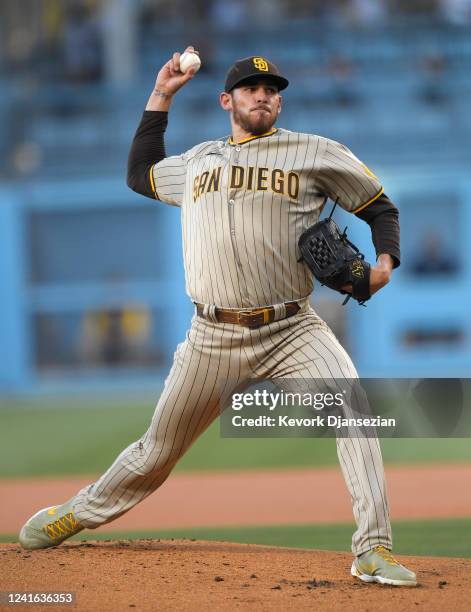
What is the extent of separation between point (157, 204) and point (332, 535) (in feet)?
35.7

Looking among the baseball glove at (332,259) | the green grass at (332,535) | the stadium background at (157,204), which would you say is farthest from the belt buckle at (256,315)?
the stadium background at (157,204)

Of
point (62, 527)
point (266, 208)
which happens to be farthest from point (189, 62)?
point (62, 527)

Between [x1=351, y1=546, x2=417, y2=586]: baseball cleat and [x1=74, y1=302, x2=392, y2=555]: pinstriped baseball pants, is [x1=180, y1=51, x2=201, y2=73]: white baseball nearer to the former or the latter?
[x1=74, y1=302, x2=392, y2=555]: pinstriped baseball pants

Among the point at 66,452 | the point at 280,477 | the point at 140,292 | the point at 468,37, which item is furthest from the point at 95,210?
the point at 280,477

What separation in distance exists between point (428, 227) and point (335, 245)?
12.7 metres

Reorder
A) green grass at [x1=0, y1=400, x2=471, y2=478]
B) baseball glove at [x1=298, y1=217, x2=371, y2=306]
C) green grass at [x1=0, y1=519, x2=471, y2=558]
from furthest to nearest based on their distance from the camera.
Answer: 1. green grass at [x1=0, y1=400, x2=471, y2=478]
2. green grass at [x1=0, y1=519, x2=471, y2=558]
3. baseball glove at [x1=298, y1=217, x2=371, y2=306]

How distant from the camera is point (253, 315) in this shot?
4.15 m

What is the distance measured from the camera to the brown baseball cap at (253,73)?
4180 mm

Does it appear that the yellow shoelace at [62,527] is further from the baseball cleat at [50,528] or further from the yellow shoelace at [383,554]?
the yellow shoelace at [383,554]

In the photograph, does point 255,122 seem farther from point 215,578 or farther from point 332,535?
point 332,535

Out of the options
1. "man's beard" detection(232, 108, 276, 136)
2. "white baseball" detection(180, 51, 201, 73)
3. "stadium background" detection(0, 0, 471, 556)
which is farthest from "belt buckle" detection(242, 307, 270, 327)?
"stadium background" detection(0, 0, 471, 556)

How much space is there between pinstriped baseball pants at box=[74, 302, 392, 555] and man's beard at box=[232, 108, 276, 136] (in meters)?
0.71

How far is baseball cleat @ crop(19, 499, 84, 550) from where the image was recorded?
14.9 ft

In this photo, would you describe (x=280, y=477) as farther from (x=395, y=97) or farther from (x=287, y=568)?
(x=395, y=97)
